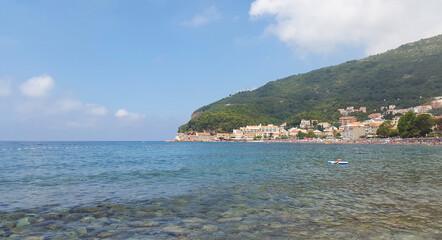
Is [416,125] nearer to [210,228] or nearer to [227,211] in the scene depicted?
[227,211]

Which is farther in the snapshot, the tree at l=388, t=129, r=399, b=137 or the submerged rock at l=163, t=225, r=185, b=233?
the tree at l=388, t=129, r=399, b=137

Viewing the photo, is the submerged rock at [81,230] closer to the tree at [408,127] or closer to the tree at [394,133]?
the tree at [408,127]

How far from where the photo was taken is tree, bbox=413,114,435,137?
3547 inches

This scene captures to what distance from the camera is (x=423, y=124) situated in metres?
90.8

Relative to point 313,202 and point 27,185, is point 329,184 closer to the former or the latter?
point 313,202

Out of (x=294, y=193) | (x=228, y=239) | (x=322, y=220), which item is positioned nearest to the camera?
(x=228, y=239)

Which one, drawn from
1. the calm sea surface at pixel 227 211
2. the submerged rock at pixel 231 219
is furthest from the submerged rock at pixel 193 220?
the submerged rock at pixel 231 219

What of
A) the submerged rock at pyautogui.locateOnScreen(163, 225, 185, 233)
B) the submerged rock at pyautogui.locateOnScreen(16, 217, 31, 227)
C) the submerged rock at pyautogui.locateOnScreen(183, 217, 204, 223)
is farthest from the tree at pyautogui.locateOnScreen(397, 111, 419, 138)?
the submerged rock at pyautogui.locateOnScreen(16, 217, 31, 227)

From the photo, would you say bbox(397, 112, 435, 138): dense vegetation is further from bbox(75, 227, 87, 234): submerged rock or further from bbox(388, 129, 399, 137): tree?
bbox(75, 227, 87, 234): submerged rock

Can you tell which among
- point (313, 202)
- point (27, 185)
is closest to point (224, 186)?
point (313, 202)

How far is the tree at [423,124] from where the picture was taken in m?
90.1

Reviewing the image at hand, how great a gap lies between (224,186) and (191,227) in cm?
786

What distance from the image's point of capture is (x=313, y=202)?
38.6ft

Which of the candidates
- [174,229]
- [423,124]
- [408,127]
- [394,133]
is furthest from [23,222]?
[394,133]
